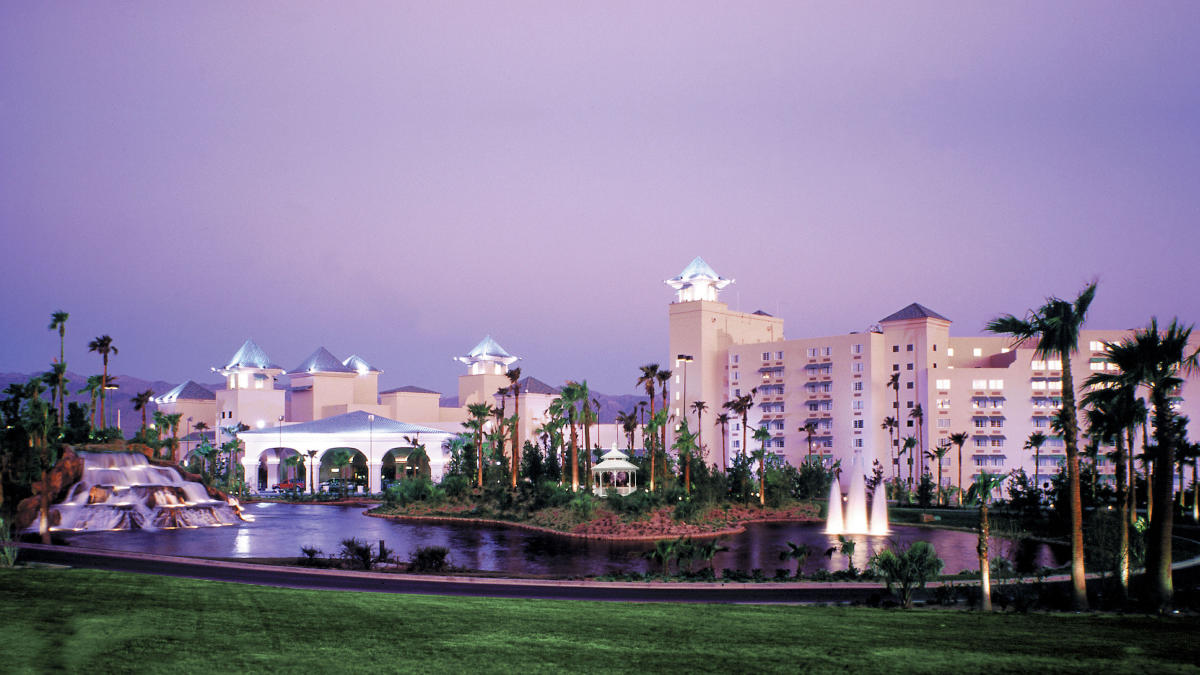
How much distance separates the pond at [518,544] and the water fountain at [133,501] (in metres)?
1.48

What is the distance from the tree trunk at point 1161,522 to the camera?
19.2m

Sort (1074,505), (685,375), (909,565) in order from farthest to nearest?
(685,375) < (909,565) < (1074,505)

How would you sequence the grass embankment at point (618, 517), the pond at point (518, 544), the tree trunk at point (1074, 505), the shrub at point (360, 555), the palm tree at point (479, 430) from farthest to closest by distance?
the palm tree at point (479, 430) → the grass embankment at point (618, 517) → the pond at point (518, 544) → the shrub at point (360, 555) → the tree trunk at point (1074, 505)

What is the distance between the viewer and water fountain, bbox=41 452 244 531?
48.5m

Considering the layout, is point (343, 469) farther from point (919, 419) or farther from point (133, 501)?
point (919, 419)

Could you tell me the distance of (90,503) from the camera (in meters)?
49.4

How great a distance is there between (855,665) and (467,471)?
62.6m

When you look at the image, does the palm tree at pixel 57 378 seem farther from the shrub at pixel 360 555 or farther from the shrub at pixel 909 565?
the shrub at pixel 909 565

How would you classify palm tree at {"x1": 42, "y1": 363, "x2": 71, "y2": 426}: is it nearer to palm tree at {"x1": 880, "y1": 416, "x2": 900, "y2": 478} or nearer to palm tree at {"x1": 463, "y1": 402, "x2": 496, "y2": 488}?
palm tree at {"x1": 463, "y1": 402, "x2": 496, "y2": 488}

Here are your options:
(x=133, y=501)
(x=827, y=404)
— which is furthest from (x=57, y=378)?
(x=827, y=404)

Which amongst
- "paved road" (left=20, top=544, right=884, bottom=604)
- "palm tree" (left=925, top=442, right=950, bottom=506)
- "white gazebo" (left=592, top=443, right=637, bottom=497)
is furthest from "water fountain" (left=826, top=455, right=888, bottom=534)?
"paved road" (left=20, top=544, right=884, bottom=604)

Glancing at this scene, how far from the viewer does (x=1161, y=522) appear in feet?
65.3

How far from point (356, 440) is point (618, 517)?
49939 millimetres

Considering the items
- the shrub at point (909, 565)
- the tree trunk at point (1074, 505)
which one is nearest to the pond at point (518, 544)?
the shrub at point (909, 565)
